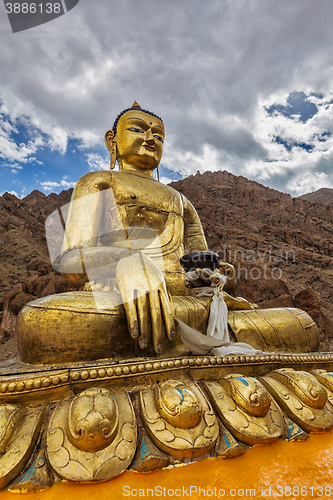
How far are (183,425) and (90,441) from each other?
0.34m

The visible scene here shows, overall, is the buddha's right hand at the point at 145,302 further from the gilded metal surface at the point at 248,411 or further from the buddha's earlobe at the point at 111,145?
the buddha's earlobe at the point at 111,145

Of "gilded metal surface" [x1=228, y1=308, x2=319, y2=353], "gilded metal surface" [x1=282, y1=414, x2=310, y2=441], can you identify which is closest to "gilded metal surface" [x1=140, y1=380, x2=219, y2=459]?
"gilded metal surface" [x1=282, y1=414, x2=310, y2=441]

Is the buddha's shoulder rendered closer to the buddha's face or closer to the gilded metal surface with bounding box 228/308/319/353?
the buddha's face

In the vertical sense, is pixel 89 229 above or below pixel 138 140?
below

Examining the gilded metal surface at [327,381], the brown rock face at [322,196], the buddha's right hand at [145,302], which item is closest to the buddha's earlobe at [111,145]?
the buddha's right hand at [145,302]

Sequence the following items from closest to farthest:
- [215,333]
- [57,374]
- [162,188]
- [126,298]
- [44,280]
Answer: [57,374]
[126,298]
[215,333]
[162,188]
[44,280]

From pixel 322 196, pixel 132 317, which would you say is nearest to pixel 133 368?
pixel 132 317

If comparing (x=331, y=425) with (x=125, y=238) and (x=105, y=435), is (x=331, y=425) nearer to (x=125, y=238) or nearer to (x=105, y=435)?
(x=105, y=435)

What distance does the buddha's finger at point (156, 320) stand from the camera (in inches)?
62.9

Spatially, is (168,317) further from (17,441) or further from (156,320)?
(17,441)

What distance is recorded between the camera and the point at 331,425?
1.25m

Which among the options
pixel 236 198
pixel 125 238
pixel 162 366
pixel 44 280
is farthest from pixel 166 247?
pixel 236 198

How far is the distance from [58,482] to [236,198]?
51.5ft

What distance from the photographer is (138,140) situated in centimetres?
302
